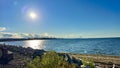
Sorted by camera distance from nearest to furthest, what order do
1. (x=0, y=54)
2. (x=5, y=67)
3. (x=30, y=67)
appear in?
(x=30, y=67), (x=5, y=67), (x=0, y=54)

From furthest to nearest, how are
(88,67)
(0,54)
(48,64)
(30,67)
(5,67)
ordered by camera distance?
(0,54) → (5,67) → (88,67) → (30,67) → (48,64)

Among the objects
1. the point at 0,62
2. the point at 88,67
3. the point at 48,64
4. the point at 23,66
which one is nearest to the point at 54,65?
the point at 48,64

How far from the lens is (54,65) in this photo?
13461 mm

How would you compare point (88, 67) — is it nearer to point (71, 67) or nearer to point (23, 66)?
point (71, 67)

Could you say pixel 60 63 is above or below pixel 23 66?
above

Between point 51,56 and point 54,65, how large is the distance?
845 millimetres

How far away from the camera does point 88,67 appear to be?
1944cm

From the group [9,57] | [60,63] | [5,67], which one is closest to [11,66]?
[5,67]

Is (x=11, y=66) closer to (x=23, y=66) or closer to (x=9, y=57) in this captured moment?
(x=23, y=66)

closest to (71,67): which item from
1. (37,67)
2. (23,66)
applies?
(37,67)

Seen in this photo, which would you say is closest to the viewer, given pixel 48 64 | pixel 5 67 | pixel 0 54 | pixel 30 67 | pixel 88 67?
pixel 48 64

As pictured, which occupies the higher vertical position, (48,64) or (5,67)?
(48,64)

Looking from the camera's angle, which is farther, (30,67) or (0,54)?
(0,54)

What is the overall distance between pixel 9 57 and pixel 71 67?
51.2 feet
